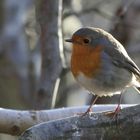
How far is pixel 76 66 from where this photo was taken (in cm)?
441

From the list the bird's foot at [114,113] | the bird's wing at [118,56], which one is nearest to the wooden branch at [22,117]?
the bird's foot at [114,113]

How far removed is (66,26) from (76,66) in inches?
175

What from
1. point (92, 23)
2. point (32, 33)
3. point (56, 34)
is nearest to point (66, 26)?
point (92, 23)

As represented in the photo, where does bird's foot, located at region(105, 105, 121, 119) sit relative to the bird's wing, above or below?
below

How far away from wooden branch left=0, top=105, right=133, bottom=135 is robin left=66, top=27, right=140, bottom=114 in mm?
227

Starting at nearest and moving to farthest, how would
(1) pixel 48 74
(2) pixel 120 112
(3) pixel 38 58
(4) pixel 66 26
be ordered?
(2) pixel 120 112 → (1) pixel 48 74 → (3) pixel 38 58 → (4) pixel 66 26

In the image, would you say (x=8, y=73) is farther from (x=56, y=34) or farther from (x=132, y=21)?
(x=56, y=34)

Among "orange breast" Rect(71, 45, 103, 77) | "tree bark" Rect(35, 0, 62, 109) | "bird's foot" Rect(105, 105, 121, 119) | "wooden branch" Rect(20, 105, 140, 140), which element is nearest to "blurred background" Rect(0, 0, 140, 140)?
"tree bark" Rect(35, 0, 62, 109)

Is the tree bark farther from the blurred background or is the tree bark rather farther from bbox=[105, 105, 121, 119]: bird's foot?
the blurred background

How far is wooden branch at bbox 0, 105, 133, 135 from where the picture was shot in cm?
429

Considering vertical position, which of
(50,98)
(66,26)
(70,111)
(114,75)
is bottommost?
(66,26)

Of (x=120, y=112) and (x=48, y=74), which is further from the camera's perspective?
(x=48, y=74)

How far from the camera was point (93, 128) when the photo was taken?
12.9ft

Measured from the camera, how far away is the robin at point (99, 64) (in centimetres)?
437
